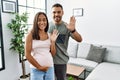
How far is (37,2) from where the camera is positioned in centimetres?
395

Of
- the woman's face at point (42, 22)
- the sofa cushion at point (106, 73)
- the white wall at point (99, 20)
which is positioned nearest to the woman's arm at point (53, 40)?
the woman's face at point (42, 22)

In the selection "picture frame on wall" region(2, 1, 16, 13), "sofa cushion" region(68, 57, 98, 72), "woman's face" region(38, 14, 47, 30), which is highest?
"picture frame on wall" region(2, 1, 16, 13)

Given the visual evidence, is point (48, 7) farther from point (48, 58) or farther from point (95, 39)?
point (48, 58)

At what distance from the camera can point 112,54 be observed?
329 cm

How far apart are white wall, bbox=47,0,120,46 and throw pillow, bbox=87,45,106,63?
1.29 ft

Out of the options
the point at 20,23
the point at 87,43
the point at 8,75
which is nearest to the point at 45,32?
the point at 20,23

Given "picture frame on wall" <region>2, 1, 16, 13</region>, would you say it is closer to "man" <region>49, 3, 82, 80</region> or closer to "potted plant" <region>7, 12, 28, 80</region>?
"potted plant" <region>7, 12, 28, 80</region>

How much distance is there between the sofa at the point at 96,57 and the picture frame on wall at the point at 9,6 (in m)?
1.87

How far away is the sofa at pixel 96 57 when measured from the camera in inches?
111

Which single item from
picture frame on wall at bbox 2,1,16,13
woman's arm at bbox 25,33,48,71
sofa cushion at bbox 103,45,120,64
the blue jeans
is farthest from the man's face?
sofa cushion at bbox 103,45,120,64

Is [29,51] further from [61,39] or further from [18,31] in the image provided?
[18,31]

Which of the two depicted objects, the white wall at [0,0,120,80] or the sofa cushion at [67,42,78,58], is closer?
the white wall at [0,0,120,80]

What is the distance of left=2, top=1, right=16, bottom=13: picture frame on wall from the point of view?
2777mm

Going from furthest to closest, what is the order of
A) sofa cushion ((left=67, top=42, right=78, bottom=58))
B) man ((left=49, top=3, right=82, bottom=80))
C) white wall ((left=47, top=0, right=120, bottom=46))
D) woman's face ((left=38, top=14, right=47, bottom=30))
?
sofa cushion ((left=67, top=42, right=78, bottom=58)) → white wall ((left=47, top=0, right=120, bottom=46)) → man ((left=49, top=3, right=82, bottom=80)) → woman's face ((left=38, top=14, right=47, bottom=30))
